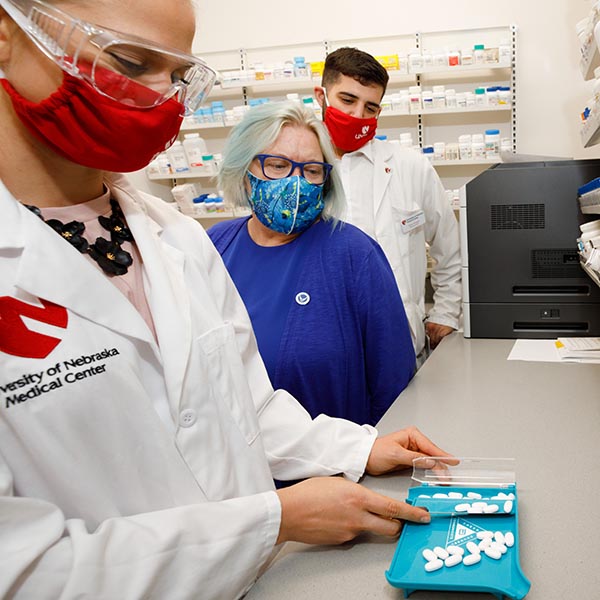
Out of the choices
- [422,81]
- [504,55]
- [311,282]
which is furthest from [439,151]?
[311,282]

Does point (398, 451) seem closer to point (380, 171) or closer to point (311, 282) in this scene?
point (311, 282)

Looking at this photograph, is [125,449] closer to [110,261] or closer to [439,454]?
[110,261]

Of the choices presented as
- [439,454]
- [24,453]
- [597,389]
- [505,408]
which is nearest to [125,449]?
[24,453]

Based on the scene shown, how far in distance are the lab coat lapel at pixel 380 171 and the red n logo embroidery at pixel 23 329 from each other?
2.04 metres

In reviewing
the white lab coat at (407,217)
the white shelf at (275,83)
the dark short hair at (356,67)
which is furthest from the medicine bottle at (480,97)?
the dark short hair at (356,67)

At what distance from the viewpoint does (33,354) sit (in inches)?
28.4

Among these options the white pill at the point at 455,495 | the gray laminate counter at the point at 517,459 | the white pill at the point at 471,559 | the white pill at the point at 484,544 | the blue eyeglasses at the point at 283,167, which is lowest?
the gray laminate counter at the point at 517,459

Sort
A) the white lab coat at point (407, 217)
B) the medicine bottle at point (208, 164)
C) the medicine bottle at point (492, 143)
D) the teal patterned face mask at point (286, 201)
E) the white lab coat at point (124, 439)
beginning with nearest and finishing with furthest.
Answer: the white lab coat at point (124, 439), the teal patterned face mask at point (286, 201), the white lab coat at point (407, 217), the medicine bottle at point (492, 143), the medicine bottle at point (208, 164)

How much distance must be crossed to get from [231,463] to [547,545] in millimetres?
524

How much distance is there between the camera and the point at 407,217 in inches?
104

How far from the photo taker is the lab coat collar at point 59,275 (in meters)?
0.77

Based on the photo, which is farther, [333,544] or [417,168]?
[417,168]

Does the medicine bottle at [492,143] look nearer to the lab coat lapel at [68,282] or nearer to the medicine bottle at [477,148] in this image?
the medicine bottle at [477,148]

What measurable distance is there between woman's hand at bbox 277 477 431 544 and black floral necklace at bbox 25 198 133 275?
442mm
